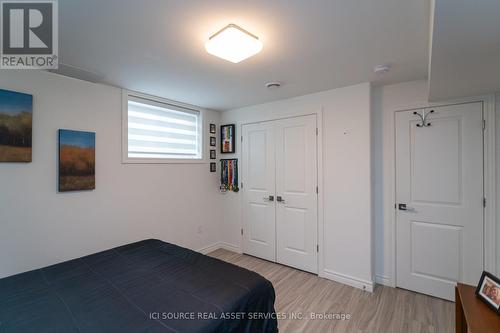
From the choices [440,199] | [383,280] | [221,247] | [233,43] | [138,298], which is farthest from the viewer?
[221,247]

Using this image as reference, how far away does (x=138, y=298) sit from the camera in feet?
4.71

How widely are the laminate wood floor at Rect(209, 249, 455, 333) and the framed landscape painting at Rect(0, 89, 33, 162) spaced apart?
9.14 ft

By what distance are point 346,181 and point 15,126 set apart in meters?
3.36

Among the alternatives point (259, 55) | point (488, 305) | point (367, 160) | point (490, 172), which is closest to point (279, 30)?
point (259, 55)

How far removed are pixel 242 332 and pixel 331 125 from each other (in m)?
2.40

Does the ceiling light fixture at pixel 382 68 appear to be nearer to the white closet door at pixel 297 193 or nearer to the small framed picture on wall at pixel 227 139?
the white closet door at pixel 297 193

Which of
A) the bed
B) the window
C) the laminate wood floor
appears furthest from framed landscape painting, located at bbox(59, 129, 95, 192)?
the laminate wood floor

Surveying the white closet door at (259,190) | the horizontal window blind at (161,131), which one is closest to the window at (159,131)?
the horizontal window blind at (161,131)

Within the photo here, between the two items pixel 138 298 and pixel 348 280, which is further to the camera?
pixel 348 280

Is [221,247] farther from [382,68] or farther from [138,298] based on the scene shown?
[382,68]

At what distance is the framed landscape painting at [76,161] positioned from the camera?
225 cm

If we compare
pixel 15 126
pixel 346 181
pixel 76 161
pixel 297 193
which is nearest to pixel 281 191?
pixel 297 193

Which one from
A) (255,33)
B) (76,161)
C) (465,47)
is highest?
(255,33)

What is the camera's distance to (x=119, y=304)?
1374 mm
